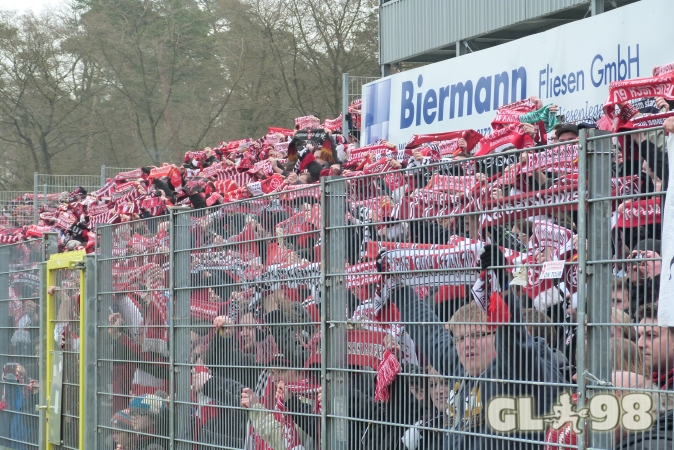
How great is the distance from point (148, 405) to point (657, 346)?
5361 millimetres

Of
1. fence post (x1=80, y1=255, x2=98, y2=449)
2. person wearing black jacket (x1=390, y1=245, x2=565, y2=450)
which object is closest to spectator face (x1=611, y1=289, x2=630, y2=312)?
person wearing black jacket (x1=390, y1=245, x2=565, y2=450)

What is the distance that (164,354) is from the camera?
26.9 ft

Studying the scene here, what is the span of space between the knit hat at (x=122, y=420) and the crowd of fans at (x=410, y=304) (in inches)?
Result: 0.8

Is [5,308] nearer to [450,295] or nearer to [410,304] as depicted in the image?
[410,304]

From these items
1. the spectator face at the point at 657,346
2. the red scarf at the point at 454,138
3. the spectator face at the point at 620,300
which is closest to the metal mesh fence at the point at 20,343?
the red scarf at the point at 454,138

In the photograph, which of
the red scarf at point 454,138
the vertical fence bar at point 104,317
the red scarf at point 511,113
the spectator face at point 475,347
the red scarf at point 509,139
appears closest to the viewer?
the spectator face at point 475,347

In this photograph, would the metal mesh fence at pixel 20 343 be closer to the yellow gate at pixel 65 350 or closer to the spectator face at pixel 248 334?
the yellow gate at pixel 65 350

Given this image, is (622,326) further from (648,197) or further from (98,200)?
(98,200)

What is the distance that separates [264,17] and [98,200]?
13282 millimetres

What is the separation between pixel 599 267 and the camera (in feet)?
13.8

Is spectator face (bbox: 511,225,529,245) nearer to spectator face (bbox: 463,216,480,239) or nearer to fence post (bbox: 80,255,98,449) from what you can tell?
spectator face (bbox: 463,216,480,239)

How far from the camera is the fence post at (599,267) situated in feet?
→ 13.6

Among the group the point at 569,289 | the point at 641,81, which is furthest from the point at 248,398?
the point at 641,81

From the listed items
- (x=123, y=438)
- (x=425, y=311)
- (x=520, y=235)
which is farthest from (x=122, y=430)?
(x=520, y=235)
